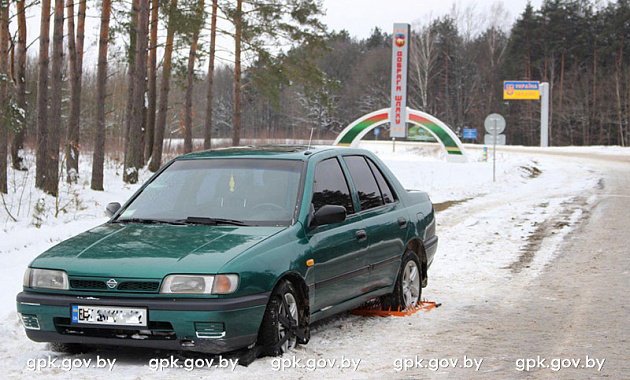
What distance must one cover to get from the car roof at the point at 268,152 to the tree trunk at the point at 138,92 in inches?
638

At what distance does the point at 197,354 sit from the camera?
17.6 ft

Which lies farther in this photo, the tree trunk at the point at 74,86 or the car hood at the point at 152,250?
the tree trunk at the point at 74,86

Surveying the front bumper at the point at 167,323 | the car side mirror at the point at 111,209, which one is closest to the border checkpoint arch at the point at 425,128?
the car side mirror at the point at 111,209

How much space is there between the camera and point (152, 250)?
5.17 meters

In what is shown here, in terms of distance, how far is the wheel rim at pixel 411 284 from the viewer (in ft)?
24.3

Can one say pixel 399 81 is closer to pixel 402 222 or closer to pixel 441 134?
pixel 441 134

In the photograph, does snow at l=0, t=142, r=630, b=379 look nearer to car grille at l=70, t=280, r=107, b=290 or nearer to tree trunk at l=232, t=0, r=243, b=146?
car grille at l=70, t=280, r=107, b=290

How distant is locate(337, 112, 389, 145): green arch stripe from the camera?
137ft

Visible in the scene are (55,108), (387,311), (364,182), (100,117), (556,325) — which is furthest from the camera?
(100,117)

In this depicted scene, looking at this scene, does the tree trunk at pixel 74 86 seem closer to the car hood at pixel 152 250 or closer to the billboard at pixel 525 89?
the car hood at pixel 152 250

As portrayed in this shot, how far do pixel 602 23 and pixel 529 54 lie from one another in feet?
26.6


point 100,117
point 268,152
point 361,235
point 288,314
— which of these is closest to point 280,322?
point 288,314

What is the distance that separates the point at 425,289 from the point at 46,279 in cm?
488

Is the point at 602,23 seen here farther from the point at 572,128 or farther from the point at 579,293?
the point at 579,293
